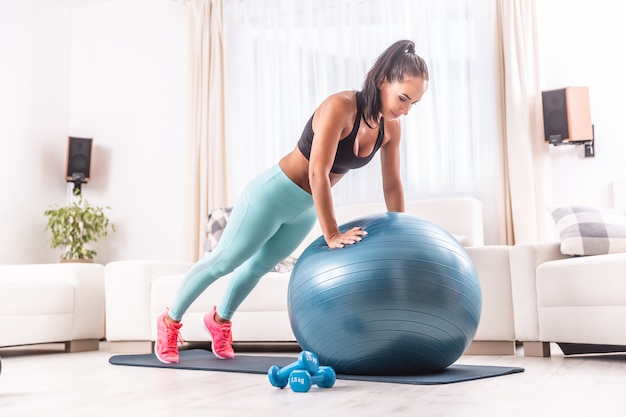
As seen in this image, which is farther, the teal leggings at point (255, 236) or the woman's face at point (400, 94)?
the teal leggings at point (255, 236)

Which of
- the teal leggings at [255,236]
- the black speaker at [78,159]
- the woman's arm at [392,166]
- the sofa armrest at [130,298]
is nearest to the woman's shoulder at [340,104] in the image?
the woman's arm at [392,166]

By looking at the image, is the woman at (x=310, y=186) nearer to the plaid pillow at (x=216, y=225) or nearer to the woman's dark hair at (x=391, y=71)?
the woman's dark hair at (x=391, y=71)

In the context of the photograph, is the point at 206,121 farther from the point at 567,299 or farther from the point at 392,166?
the point at 567,299

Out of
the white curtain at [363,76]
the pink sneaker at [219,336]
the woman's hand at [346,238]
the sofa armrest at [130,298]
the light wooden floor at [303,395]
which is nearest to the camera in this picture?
the light wooden floor at [303,395]

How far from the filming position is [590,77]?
4.72 meters

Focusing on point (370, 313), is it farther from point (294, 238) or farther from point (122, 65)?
point (122, 65)

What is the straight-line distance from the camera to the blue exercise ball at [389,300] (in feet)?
7.22

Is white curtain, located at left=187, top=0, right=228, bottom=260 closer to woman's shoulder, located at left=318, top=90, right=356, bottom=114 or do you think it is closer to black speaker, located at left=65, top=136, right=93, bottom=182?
black speaker, located at left=65, top=136, right=93, bottom=182

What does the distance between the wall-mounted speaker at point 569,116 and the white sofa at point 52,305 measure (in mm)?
3022

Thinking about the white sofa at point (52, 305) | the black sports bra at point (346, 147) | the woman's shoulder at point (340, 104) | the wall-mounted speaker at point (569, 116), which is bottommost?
the white sofa at point (52, 305)

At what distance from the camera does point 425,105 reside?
5078 mm

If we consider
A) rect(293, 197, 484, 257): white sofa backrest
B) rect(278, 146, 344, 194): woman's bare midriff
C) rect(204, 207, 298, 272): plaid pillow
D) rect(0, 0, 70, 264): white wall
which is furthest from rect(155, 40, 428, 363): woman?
rect(0, 0, 70, 264): white wall

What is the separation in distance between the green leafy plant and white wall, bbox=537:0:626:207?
11.6 feet

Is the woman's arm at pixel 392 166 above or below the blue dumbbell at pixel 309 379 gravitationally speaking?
above
